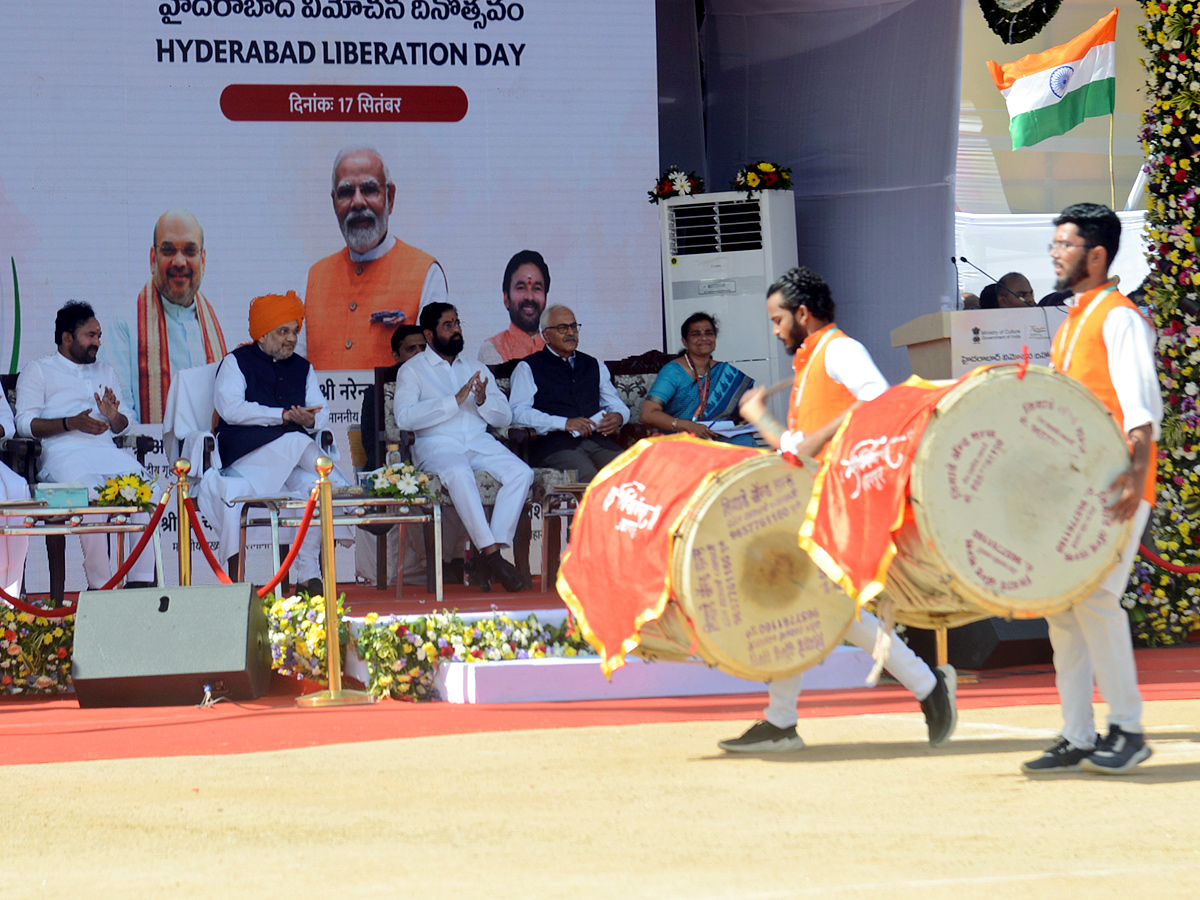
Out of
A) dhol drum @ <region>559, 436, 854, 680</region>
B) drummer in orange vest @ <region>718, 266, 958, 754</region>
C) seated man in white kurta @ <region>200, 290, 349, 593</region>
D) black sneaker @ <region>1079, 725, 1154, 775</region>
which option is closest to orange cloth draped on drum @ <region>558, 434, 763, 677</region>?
dhol drum @ <region>559, 436, 854, 680</region>

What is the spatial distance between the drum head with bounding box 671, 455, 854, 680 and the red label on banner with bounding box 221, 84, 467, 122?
6.96 meters

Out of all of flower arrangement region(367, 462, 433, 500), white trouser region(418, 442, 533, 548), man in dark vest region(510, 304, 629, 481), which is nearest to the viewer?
flower arrangement region(367, 462, 433, 500)

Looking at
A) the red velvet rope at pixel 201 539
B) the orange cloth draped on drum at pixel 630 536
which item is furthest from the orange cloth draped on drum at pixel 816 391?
the red velvet rope at pixel 201 539

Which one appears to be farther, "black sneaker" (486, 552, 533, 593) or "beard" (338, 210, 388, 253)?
"beard" (338, 210, 388, 253)

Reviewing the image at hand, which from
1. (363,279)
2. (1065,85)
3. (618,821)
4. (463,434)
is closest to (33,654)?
(463,434)

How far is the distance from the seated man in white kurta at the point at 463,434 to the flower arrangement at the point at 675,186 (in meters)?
2.07

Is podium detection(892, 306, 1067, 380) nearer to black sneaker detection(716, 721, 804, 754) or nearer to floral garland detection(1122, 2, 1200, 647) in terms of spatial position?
floral garland detection(1122, 2, 1200, 647)

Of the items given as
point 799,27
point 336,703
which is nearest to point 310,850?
point 336,703

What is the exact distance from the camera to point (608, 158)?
10.9 metres

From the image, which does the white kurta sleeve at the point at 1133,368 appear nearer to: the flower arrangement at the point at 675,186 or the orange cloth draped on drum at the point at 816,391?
the orange cloth draped on drum at the point at 816,391

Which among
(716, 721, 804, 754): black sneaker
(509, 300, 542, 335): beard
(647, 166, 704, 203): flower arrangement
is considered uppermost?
(647, 166, 704, 203): flower arrangement

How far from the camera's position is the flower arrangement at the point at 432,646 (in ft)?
20.6

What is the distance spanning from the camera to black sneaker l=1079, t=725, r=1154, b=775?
4.06 meters

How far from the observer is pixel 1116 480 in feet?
12.6
